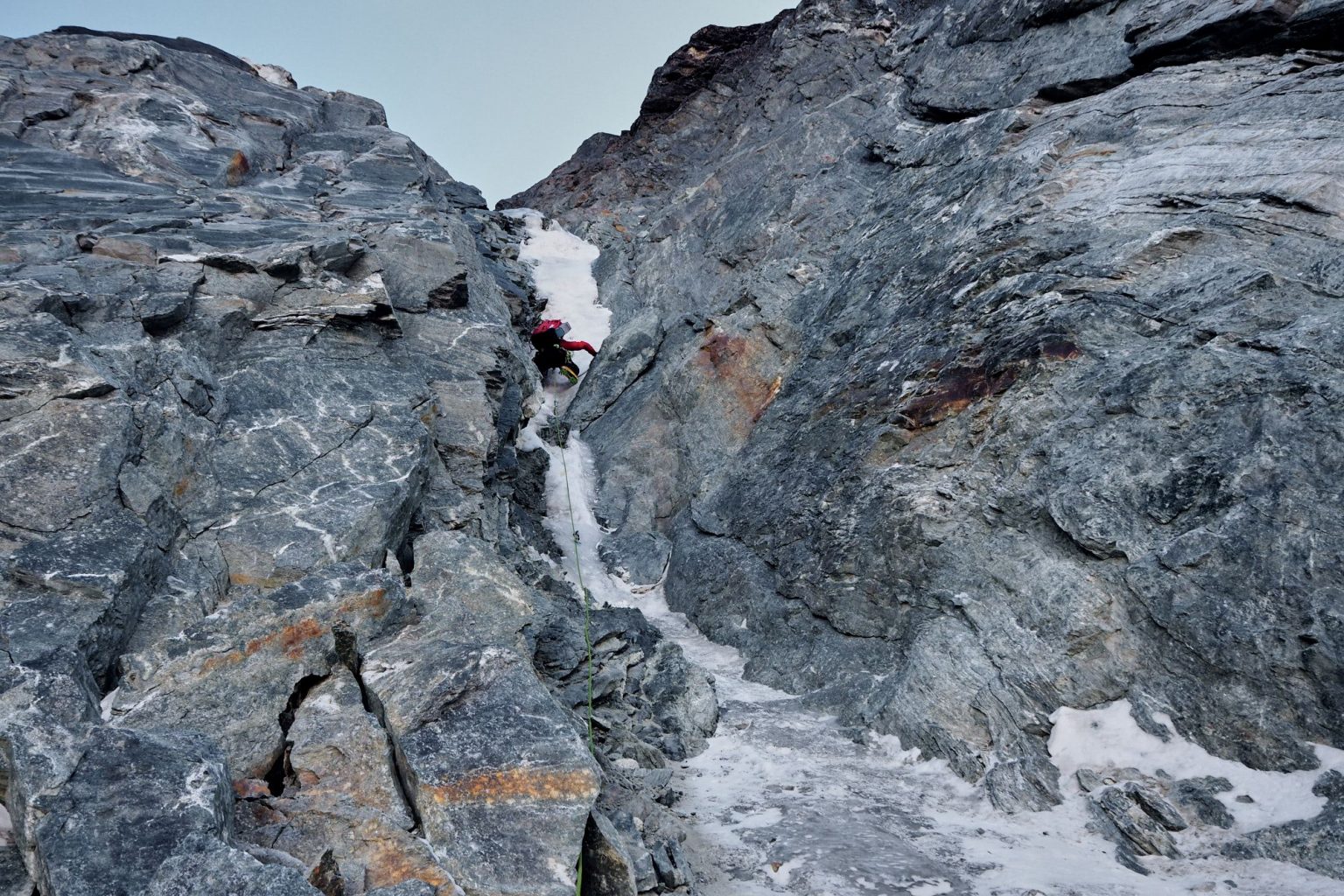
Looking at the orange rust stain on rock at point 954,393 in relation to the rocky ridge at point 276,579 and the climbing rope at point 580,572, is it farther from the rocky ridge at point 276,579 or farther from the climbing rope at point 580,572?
the climbing rope at point 580,572

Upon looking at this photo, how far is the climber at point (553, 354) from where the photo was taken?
Result: 20234mm

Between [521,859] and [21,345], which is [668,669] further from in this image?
[21,345]

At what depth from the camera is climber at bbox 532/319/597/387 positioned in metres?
20.2

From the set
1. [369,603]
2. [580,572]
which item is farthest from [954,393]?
[369,603]

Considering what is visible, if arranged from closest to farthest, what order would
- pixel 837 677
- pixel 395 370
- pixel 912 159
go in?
pixel 837 677
pixel 395 370
pixel 912 159

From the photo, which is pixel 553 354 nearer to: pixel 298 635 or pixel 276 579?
pixel 276 579

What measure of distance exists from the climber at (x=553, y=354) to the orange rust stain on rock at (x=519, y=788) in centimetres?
1520

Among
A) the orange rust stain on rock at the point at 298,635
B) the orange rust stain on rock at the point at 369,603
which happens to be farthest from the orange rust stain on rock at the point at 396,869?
the orange rust stain on rock at the point at 369,603

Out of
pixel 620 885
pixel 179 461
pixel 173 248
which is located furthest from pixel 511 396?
pixel 620 885

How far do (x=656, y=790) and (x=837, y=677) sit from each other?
312cm

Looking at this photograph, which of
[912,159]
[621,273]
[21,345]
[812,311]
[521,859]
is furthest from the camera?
[621,273]

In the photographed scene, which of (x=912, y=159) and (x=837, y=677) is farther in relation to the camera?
(x=912, y=159)

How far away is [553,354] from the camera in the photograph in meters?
20.4

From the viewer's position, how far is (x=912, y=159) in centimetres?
1634
